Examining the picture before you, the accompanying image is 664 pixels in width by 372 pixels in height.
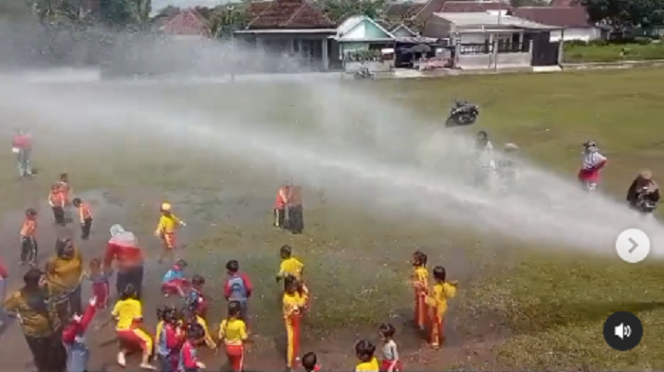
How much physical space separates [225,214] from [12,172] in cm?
1023

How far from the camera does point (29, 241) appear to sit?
16.2 m

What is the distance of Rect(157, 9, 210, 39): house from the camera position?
214 ft

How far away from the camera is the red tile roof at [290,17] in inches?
2430

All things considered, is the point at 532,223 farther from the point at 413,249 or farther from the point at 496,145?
the point at 496,145

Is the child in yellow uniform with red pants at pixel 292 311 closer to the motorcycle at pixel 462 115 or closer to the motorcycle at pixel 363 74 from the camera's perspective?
the motorcycle at pixel 462 115

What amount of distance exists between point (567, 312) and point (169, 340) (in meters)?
7.30

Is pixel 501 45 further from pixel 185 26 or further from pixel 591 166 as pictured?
pixel 591 166

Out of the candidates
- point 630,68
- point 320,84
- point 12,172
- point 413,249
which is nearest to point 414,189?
point 413,249

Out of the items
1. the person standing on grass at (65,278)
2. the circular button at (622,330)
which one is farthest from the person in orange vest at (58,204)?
the circular button at (622,330)

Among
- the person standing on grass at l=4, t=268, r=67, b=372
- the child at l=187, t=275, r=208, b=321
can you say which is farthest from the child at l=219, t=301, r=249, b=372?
the person standing on grass at l=4, t=268, r=67, b=372

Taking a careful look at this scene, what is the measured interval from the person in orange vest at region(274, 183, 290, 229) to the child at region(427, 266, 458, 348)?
23.0 ft

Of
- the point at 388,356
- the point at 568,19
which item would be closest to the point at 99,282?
the point at 388,356

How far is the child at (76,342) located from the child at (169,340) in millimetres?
990

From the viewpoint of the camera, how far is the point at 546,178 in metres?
24.4
